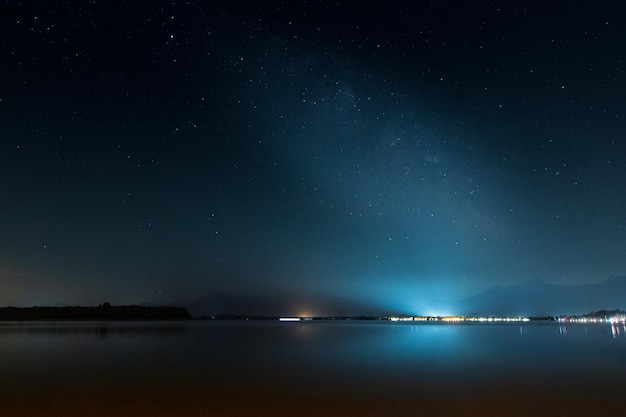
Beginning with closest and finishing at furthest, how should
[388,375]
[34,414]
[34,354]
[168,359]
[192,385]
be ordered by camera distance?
[34,414], [192,385], [388,375], [168,359], [34,354]

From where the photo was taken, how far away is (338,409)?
56.0 ft

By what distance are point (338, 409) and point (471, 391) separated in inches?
277

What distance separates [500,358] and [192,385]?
23.6 meters

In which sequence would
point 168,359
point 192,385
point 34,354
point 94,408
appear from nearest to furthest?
1. point 94,408
2. point 192,385
3. point 168,359
4. point 34,354

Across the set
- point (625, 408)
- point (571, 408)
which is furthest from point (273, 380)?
point (625, 408)

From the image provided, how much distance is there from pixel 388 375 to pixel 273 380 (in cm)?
600

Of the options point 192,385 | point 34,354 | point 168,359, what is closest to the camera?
point 192,385

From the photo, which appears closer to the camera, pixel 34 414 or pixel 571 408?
pixel 34 414

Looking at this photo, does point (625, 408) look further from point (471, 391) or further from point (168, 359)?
point (168, 359)

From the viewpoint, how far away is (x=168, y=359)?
35.0 m

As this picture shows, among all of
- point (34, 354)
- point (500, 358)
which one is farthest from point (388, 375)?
point (34, 354)

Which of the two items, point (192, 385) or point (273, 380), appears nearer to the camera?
point (192, 385)

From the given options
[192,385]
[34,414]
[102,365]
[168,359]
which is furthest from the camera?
[168,359]

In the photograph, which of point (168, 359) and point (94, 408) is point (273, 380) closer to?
point (94, 408)
